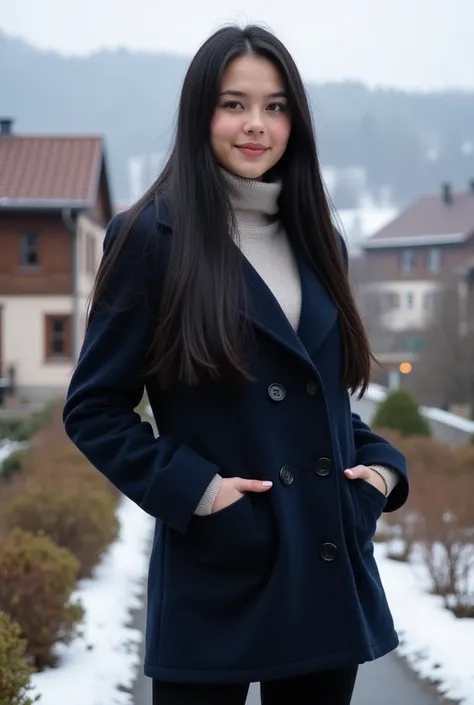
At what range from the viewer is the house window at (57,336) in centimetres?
3312

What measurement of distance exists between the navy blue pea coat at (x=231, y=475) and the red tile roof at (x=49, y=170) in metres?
30.4

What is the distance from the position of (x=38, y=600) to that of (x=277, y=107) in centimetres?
408

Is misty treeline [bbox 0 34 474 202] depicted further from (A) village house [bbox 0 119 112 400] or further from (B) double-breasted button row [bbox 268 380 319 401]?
(B) double-breasted button row [bbox 268 380 319 401]

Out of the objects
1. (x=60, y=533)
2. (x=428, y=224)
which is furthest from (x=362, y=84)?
(x=60, y=533)

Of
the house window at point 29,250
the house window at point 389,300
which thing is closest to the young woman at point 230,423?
the house window at point 29,250

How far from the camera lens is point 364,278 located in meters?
68.4

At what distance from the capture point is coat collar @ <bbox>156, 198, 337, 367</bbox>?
2.38 meters

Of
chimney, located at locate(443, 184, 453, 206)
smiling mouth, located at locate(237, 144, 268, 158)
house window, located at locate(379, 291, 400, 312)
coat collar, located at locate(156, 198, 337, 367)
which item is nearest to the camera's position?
coat collar, located at locate(156, 198, 337, 367)

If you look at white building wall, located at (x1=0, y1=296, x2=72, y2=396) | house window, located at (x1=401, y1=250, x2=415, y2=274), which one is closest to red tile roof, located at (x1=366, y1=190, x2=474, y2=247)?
house window, located at (x1=401, y1=250, x2=415, y2=274)

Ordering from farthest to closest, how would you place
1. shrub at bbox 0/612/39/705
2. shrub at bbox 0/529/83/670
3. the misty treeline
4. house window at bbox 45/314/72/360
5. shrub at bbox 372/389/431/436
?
the misty treeline
house window at bbox 45/314/72/360
shrub at bbox 372/389/431/436
shrub at bbox 0/529/83/670
shrub at bbox 0/612/39/705

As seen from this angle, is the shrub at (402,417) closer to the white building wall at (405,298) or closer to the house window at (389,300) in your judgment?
the house window at (389,300)

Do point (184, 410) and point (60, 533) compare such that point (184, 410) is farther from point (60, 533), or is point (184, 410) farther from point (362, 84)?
point (362, 84)

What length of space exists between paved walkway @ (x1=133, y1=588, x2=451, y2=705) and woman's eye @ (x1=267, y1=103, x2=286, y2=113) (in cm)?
386

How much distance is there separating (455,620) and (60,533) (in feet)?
9.93
